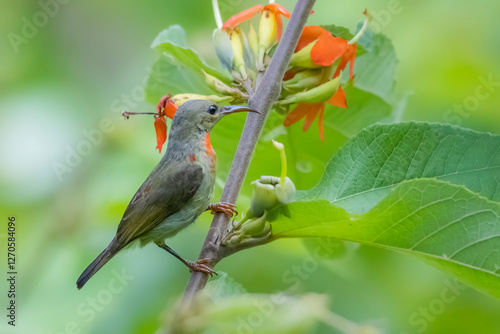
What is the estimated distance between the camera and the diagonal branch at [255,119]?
57.7 inches

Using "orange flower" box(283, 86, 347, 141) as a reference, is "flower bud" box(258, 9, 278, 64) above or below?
above

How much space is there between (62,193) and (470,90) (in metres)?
1.85

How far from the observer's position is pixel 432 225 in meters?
1.34

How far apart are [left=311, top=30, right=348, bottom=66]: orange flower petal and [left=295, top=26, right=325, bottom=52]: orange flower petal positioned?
27mm

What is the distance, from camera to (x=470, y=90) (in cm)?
241

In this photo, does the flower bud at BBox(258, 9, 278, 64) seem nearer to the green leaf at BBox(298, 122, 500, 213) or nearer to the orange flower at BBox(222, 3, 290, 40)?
the orange flower at BBox(222, 3, 290, 40)

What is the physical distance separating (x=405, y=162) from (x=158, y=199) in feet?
3.42

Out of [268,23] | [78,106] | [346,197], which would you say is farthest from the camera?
[78,106]

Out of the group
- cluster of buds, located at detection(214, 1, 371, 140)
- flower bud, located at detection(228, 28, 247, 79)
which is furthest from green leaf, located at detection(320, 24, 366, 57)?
flower bud, located at detection(228, 28, 247, 79)

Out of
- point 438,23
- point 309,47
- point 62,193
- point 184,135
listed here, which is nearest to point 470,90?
point 438,23

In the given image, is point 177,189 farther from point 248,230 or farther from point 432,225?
point 432,225

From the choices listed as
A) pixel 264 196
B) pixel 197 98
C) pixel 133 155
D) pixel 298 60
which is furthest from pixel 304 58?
pixel 133 155

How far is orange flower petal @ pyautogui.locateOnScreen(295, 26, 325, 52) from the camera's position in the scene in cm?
173

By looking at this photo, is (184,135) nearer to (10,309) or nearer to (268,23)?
(268,23)
